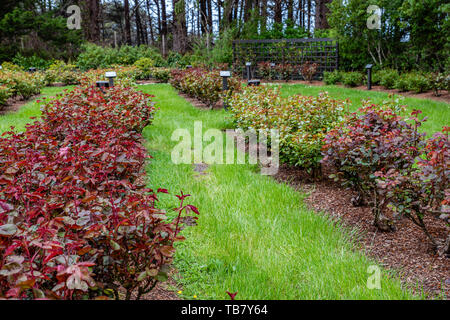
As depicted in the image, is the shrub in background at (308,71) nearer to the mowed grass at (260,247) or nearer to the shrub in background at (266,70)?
the shrub in background at (266,70)

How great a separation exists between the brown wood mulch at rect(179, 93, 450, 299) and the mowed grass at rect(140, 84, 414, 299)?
0.41ft

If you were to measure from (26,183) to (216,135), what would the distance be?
4258 mm

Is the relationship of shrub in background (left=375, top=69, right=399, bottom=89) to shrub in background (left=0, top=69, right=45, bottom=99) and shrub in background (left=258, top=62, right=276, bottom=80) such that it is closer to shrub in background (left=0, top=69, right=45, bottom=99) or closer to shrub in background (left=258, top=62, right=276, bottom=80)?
shrub in background (left=258, top=62, right=276, bottom=80)

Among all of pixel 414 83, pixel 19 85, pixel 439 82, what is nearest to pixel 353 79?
pixel 414 83

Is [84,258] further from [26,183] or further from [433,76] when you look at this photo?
[433,76]

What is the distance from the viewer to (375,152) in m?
3.14

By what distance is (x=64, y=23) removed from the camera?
2395 cm

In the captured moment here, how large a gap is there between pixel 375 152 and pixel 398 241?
2.33 feet

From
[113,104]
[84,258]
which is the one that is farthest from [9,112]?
[84,258]

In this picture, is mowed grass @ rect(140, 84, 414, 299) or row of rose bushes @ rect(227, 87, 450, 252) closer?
mowed grass @ rect(140, 84, 414, 299)

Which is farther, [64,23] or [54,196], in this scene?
[64,23]

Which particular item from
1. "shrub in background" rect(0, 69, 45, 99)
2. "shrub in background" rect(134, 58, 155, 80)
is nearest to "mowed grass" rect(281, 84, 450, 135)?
"shrub in background" rect(0, 69, 45, 99)

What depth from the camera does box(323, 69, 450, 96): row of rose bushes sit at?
938 centimetres
